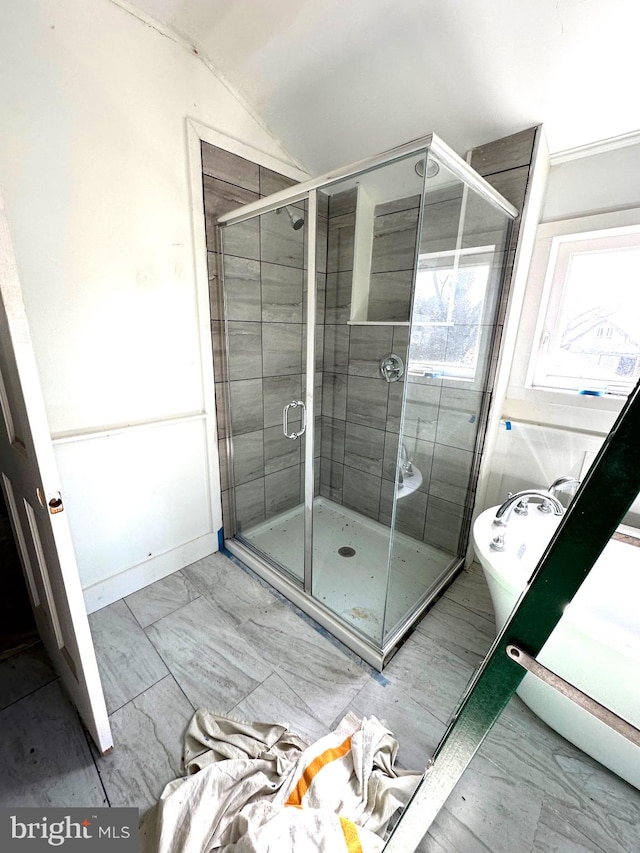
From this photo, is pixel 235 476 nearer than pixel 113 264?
No

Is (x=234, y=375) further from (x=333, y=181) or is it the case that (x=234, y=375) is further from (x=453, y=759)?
(x=453, y=759)

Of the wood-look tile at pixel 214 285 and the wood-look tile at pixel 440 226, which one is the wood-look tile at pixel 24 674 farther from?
the wood-look tile at pixel 440 226

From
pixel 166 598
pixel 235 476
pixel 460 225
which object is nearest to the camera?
pixel 460 225

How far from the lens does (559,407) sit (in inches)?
69.8

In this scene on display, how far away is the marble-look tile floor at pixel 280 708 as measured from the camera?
108 cm

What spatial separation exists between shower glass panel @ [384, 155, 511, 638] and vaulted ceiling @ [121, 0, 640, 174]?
0.37 metres

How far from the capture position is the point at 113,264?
1.53 meters

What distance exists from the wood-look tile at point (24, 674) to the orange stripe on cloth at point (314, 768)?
108cm

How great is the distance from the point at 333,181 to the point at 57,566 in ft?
5.31

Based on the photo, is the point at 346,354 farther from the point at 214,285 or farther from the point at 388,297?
the point at 214,285

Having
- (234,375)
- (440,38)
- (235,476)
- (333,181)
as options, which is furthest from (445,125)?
(235,476)

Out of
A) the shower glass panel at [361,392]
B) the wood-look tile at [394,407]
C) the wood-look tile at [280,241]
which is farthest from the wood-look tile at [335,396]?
the wood-look tile at [280,241]

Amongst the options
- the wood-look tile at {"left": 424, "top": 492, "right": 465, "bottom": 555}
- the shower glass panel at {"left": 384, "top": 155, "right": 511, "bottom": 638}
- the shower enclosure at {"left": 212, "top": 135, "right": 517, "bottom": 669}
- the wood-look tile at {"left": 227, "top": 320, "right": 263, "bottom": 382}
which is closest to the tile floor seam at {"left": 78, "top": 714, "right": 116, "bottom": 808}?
the shower enclosure at {"left": 212, "top": 135, "right": 517, "bottom": 669}

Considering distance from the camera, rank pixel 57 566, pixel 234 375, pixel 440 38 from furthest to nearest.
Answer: pixel 234 375, pixel 440 38, pixel 57 566
